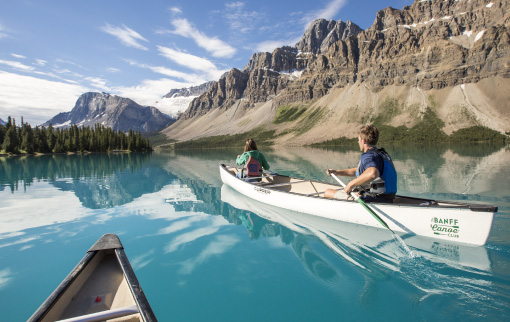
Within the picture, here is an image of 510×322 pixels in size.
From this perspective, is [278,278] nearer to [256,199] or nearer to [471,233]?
[471,233]

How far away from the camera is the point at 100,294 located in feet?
15.2

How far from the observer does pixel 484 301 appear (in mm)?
5586

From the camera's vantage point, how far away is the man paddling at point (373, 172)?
27.5ft

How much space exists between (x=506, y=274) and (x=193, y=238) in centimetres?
908

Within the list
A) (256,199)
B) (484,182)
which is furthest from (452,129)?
(256,199)

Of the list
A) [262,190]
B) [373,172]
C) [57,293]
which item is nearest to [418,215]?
[373,172]

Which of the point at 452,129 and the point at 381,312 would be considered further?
the point at 452,129

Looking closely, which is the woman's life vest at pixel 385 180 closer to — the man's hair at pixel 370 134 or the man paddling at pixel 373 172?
the man paddling at pixel 373 172

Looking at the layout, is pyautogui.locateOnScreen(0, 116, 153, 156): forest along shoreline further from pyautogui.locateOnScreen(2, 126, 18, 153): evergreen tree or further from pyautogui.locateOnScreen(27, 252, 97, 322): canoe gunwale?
pyautogui.locateOnScreen(27, 252, 97, 322): canoe gunwale

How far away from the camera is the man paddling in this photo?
27.5 feet

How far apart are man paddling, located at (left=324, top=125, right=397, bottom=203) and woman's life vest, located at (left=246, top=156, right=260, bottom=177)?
24.8ft

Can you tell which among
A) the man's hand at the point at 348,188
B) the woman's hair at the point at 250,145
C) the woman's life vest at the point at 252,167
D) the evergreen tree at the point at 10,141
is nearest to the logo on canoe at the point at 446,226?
the man's hand at the point at 348,188

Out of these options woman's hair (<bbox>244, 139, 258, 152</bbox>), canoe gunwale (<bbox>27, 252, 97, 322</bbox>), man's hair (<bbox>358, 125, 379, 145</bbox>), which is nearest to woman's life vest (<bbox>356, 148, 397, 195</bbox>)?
man's hair (<bbox>358, 125, 379, 145</bbox>)

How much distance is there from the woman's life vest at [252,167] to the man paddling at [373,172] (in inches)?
298
